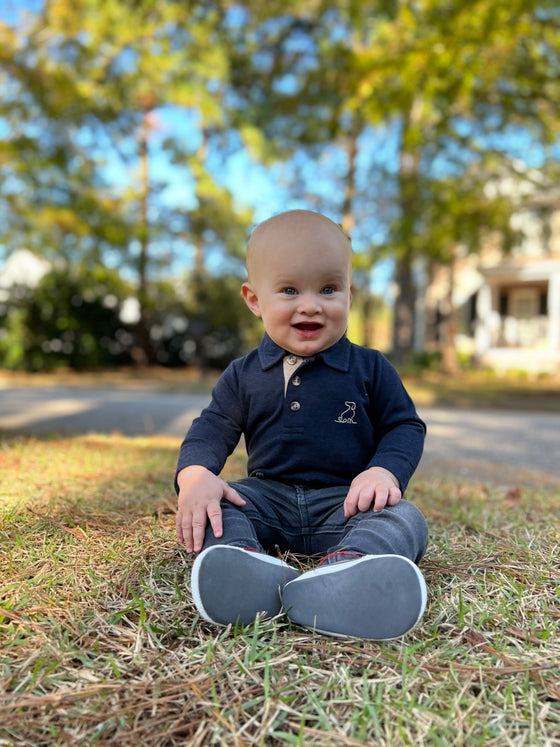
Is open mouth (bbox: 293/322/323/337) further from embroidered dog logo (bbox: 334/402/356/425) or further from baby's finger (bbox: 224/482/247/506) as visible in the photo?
baby's finger (bbox: 224/482/247/506)

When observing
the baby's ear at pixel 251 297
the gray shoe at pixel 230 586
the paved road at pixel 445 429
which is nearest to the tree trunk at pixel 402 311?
the paved road at pixel 445 429

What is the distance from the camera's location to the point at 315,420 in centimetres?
180

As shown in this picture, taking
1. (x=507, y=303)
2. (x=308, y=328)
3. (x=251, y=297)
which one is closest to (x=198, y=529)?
(x=308, y=328)

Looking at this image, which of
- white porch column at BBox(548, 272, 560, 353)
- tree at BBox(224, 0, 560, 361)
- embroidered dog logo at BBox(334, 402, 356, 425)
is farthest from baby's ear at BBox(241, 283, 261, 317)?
white porch column at BBox(548, 272, 560, 353)

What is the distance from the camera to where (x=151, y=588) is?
1475 mm

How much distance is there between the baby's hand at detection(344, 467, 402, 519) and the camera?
1.56 meters

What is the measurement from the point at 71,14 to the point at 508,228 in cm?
881

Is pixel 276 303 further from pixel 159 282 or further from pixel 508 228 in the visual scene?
pixel 159 282

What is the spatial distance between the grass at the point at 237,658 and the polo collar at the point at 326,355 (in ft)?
2.08

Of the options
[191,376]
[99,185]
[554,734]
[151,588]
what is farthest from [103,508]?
[191,376]

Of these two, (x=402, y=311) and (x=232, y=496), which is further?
(x=402, y=311)

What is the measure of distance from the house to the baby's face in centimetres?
1563

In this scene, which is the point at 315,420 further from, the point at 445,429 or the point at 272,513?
the point at 445,429

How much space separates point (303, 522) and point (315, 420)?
31 centimetres
